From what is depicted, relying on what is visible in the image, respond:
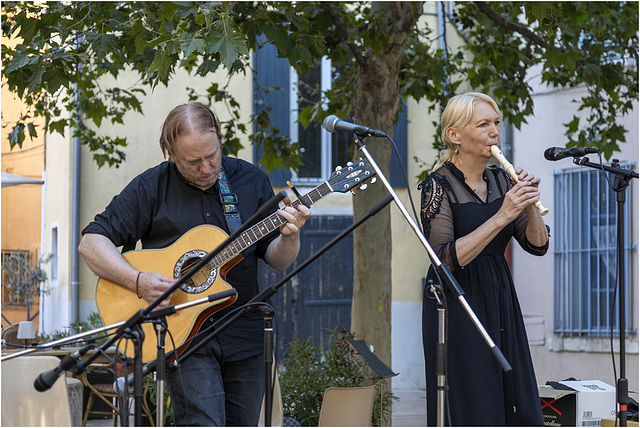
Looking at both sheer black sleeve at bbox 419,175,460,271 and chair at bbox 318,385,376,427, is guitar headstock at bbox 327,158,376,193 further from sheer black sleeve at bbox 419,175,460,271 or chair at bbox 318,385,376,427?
chair at bbox 318,385,376,427

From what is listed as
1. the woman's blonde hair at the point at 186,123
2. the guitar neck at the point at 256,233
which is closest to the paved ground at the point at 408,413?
the guitar neck at the point at 256,233

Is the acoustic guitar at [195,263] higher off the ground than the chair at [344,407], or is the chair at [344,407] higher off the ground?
the acoustic guitar at [195,263]

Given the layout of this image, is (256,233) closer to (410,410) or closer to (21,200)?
(410,410)

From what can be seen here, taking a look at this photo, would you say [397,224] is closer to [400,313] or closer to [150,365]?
[400,313]

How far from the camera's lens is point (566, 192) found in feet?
31.5

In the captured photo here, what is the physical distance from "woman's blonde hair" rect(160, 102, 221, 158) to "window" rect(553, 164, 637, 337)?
267 inches

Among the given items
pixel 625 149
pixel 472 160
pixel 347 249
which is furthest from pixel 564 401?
pixel 347 249

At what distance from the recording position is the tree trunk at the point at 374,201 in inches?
240

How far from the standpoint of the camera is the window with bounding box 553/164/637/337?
30.1 feet

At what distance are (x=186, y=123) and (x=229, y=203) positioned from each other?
34 cm

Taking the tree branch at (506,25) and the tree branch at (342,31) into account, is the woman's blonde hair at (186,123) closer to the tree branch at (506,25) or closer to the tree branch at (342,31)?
the tree branch at (342,31)

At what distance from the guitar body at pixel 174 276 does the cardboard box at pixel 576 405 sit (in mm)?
1939

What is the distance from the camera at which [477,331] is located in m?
3.02

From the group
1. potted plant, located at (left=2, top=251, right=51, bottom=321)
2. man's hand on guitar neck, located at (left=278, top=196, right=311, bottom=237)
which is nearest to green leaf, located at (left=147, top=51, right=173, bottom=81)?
man's hand on guitar neck, located at (left=278, top=196, right=311, bottom=237)
